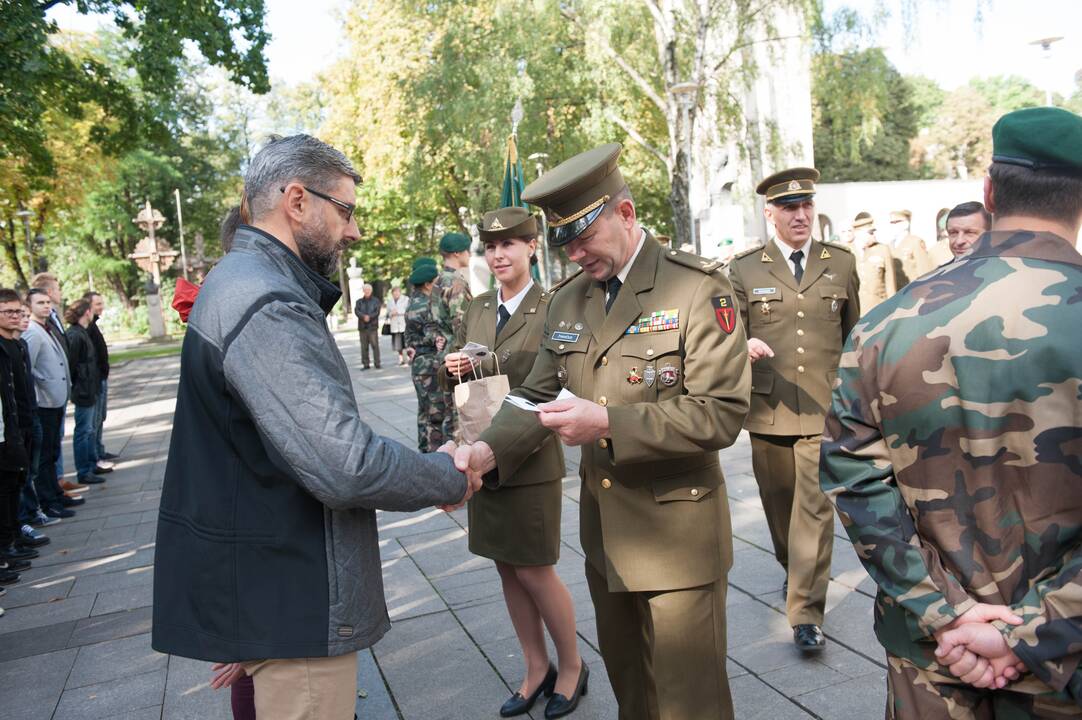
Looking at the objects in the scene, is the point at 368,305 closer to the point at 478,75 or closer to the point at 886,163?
the point at 478,75

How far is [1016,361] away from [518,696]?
8.88 feet

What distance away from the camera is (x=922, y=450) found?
6.07ft

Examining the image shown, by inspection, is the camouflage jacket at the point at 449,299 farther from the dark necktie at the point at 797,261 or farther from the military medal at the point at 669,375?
the military medal at the point at 669,375

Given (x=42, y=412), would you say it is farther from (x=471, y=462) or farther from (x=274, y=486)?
(x=274, y=486)

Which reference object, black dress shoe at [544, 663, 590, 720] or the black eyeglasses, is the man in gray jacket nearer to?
the black eyeglasses

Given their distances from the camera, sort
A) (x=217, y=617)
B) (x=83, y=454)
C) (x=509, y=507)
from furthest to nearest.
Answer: (x=83, y=454) → (x=509, y=507) → (x=217, y=617)

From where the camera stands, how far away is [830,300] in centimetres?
450

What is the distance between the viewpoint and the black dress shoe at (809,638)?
13.1ft

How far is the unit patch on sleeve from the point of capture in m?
2.68

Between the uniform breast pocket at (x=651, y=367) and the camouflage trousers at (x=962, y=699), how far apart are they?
3.46 ft

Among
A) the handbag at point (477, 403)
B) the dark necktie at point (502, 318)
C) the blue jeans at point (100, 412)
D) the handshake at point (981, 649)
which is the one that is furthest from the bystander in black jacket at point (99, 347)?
the handshake at point (981, 649)

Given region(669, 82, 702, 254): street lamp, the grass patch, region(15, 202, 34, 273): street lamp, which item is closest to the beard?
region(669, 82, 702, 254): street lamp

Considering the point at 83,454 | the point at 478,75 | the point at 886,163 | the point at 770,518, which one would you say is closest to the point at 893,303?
the point at 770,518

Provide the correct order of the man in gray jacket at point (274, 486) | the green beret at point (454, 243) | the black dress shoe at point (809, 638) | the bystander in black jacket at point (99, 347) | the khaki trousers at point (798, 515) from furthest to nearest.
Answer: the bystander in black jacket at point (99, 347) → the green beret at point (454, 243) → the khaki trousers at point (798, 515) → the black dress shoe at point (809, 638) → the man in gray jacket at point (274, 486)
